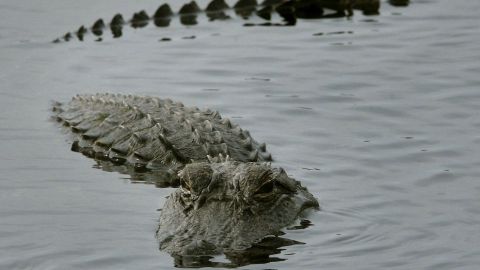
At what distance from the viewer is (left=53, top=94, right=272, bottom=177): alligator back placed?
35.7 feet

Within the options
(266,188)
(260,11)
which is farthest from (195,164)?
(260,11)

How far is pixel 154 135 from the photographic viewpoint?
1127cm

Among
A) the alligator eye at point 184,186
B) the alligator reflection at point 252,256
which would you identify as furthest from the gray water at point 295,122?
the alligator eye at point 184,186

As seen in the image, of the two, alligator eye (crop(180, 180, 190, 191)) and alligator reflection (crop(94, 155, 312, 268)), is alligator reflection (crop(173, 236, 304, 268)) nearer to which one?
alligator reflection (crop(94, 155, 312, 268))

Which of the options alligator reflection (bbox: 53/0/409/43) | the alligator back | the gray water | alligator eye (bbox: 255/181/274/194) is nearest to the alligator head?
alligator eye (bbox: 255/181/274/194)

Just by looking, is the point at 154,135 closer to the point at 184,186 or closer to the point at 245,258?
the point at 184,186

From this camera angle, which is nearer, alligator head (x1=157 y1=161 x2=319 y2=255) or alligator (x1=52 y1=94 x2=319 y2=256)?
alligator head (x1=157 y1=161 x2=319 y2=255)

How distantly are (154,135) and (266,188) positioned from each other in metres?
2.58

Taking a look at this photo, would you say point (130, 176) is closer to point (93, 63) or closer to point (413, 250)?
point (413, 250)

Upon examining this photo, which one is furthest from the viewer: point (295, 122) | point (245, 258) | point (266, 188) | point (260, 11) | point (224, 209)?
point (260, 11)

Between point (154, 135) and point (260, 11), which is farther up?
point (260, 11)

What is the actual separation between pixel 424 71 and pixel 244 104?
247cm

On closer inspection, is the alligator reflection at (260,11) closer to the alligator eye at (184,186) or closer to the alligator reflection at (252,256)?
the alligator eye at (184,186)

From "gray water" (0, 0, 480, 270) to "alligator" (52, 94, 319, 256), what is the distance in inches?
8.5
